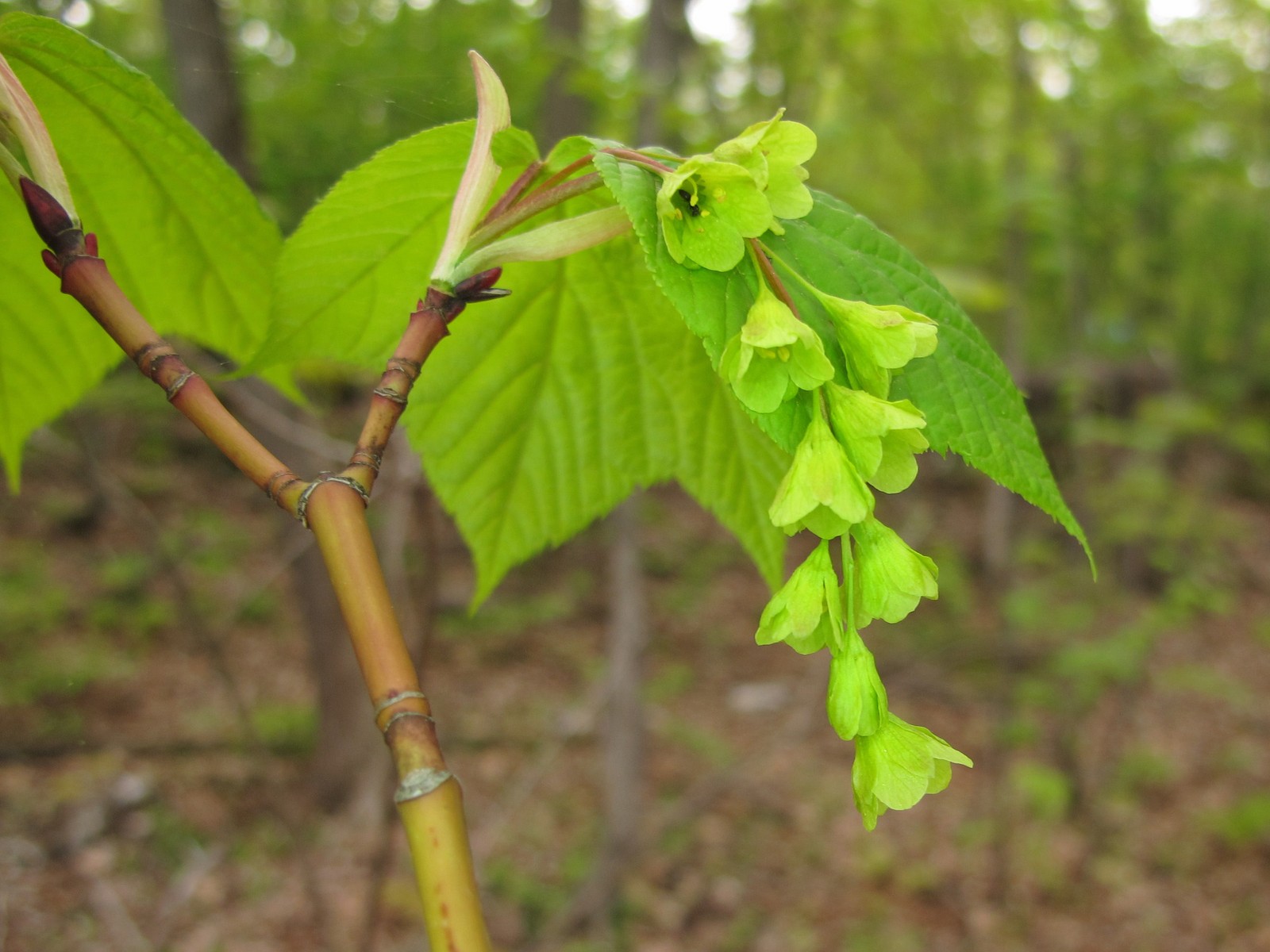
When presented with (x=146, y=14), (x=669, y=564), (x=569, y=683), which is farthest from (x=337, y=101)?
(x=669, y=564)

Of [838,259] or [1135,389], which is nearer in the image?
[838,259]

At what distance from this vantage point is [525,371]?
105cm

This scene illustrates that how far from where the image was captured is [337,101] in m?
5.11

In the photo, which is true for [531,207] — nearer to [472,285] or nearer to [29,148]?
[472,285]

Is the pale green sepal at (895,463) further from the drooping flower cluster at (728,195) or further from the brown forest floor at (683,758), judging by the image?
the brown forest floor at (683,758)

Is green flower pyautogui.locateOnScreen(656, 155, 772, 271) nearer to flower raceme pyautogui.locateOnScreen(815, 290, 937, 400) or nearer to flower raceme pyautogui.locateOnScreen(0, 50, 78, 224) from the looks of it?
flower raceme pyautogui.locateOnScreen(815, 290, 937, 400)

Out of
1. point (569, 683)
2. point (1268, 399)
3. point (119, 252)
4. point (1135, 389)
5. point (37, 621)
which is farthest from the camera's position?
point (1268, 399)

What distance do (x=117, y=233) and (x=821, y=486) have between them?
0.81m

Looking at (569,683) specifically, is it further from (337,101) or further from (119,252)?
(119,252)

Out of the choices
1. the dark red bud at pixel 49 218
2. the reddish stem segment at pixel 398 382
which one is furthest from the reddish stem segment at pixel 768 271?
the dark red bud at pixel 49 218

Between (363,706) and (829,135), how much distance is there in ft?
12.9

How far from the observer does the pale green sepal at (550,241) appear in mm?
630

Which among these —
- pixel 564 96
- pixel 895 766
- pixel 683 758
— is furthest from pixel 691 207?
pixel 683 758

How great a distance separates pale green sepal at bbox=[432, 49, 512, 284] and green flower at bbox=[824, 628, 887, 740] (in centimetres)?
37
